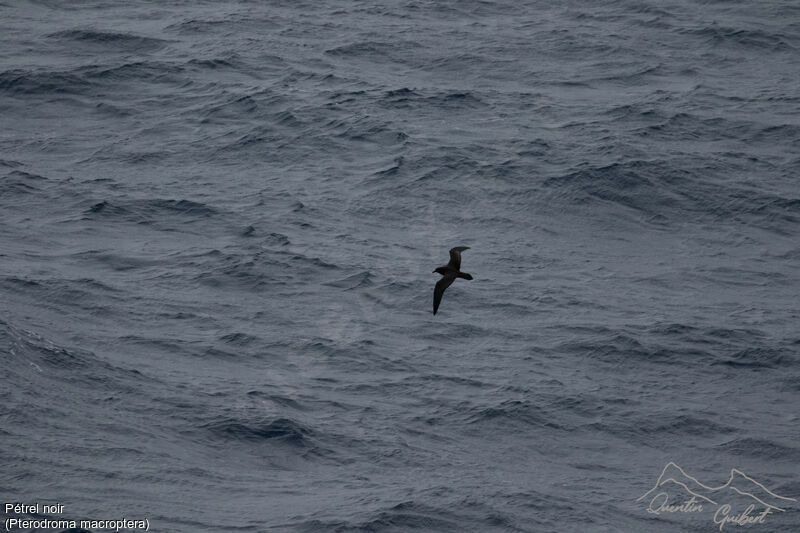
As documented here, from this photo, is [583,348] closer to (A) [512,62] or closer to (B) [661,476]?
(B) [661,476]

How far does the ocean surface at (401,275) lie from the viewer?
35.3 metres

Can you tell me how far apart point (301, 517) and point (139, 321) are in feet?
32.6

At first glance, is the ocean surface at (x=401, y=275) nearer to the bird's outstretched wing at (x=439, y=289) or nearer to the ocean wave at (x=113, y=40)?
the ocean wave at (x=113, y=40)

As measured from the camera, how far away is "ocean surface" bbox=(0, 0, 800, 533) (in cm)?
3528

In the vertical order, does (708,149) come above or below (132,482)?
above

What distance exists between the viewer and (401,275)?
42531mm

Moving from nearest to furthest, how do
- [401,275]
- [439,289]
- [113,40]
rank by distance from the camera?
[439,289]
[401,275]
[113,40]

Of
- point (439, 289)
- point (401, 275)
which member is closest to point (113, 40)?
point (401, 275)

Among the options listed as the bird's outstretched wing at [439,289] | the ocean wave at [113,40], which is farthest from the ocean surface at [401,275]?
the bird's outstretched wing at [439,289]

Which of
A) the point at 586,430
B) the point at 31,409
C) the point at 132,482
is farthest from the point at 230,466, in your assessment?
the point at 586,430

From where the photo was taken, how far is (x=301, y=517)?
109 ft

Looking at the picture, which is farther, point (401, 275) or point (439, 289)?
A: point (401, 275)

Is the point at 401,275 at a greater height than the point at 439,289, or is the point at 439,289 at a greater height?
the point at 439,289

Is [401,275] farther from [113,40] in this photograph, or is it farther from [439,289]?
[113,40]
